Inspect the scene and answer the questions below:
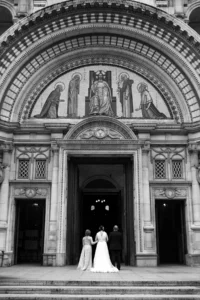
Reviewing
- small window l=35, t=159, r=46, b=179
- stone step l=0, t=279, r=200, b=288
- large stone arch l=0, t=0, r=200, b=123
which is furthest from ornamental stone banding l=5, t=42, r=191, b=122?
stone step l=0, t=279, r=200, b=288

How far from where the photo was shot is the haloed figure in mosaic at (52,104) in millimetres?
17609

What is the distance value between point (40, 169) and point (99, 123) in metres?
3.64

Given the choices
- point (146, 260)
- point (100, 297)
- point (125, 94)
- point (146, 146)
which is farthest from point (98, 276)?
point (125, 94)

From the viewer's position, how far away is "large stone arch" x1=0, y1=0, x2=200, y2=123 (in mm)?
17031

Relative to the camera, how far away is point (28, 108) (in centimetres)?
1767

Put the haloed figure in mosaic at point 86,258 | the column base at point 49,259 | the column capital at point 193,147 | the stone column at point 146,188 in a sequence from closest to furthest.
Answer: the haloed figure in mosaic at point 86,258
the column base at point 49,259
the stone column at point 146,188
the column capital at point 193,147

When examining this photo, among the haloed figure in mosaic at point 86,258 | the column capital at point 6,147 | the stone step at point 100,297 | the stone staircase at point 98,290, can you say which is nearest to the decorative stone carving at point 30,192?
the column capital at point 6,147

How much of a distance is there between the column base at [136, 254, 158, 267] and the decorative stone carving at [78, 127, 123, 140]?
18.2ft

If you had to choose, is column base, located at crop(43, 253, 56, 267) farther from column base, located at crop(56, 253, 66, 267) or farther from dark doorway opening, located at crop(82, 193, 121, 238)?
dark doorway opening, located at crop(82, 193, 121, 238)

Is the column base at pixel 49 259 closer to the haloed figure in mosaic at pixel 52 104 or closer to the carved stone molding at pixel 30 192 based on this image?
the carved stone molding at pixel 30 192

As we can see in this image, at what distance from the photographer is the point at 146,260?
15.4 m

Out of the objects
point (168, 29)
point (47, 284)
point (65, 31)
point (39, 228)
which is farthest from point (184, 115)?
point (47, 284)

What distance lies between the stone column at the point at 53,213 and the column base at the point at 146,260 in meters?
3.76

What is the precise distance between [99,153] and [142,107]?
3.46 metres
